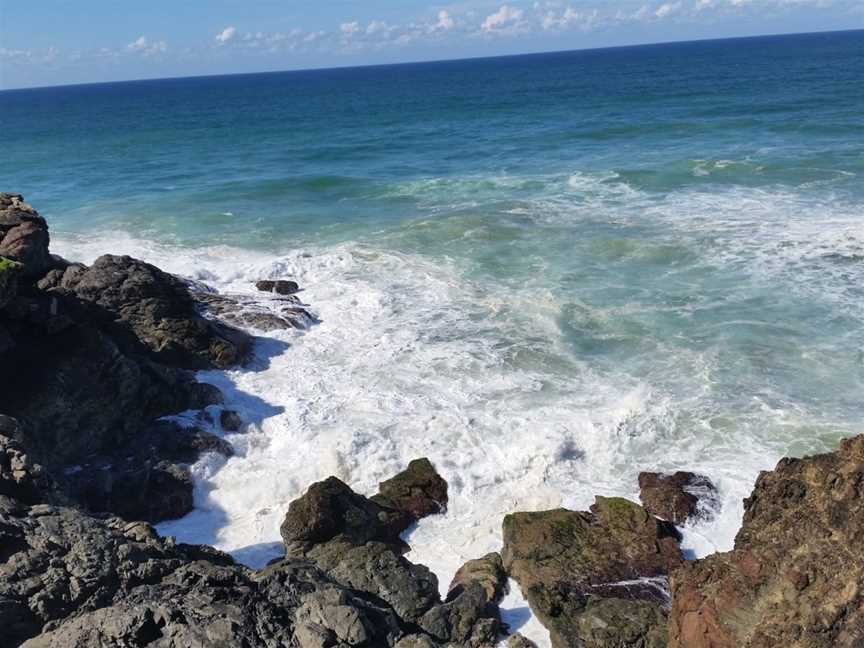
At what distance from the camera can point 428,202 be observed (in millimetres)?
41031

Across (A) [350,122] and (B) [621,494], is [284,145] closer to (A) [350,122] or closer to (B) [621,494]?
(A) [350,122]

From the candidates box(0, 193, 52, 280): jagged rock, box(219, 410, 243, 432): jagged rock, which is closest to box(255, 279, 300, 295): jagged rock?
box(0, 193, 52, 280): jagged rock

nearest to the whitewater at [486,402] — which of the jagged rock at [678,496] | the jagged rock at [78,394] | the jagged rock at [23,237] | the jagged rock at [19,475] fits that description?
the jagged rock at [678,496]

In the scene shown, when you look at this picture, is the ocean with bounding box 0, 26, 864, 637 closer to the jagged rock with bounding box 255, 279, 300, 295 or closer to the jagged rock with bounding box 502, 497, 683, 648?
the jagged rock with bounding box 502, 497, 683, 648

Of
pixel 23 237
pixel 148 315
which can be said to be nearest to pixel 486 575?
pixel 148 315

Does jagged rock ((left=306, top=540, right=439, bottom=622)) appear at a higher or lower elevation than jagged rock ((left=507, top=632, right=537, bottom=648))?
higher

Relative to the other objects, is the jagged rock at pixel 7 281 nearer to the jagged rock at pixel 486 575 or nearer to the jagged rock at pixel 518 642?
the jagged rock at pixel 486 575

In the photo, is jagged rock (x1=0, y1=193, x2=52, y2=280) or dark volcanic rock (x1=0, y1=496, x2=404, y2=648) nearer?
dark volcanic rock (x1=0, y1=496, x2=404, y2=648)

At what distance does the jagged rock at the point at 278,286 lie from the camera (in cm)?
2794

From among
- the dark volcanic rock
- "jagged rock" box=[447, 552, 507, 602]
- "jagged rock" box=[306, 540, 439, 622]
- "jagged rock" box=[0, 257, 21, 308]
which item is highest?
"jagged rock" box=[0, 257, 21, 308]

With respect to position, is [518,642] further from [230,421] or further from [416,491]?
[230,421]

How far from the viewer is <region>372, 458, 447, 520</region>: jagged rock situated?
1612 centimetres

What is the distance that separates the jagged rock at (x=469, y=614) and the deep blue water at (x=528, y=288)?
1777mm

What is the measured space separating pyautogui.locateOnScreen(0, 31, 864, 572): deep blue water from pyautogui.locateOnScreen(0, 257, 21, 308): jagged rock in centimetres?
596
